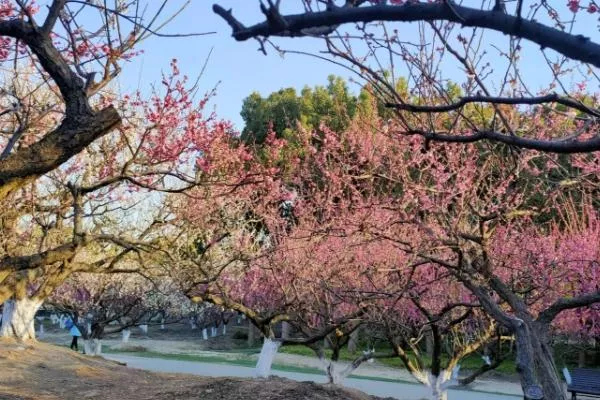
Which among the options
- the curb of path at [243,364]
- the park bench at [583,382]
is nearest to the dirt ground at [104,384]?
the park bench at [583,382]

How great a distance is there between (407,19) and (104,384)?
8.66 metres

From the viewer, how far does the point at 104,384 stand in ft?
31.0

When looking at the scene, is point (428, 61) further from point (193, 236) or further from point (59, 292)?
point (59, 292)

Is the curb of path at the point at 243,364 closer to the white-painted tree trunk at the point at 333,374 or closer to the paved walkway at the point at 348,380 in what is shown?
the paved walkway at the point at 348,380

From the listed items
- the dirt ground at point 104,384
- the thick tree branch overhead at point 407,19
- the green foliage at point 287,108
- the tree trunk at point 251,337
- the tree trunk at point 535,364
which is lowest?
the dirt ground at point 104,384

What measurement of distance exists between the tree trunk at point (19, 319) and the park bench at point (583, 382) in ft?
29.6

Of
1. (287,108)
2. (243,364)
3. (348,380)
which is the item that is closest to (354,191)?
(348,380)

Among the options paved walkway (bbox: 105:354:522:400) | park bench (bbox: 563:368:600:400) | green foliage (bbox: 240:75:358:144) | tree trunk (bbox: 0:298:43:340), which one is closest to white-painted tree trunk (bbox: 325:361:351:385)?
paved walkway (bbox: 105:354:522:400)

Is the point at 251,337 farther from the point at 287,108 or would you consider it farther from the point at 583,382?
the point at 583,382

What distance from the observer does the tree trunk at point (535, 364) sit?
4770 mm

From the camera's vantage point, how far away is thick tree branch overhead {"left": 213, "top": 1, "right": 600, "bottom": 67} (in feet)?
6.77

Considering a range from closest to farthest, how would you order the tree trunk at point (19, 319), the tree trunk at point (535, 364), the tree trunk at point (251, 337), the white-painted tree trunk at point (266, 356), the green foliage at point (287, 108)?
the tree trunk at point (535, 364)
the white-painted tree trunk at point (266, 356)
the tree trunk at point (19, 319)
the green foliage at point (287, 108)
the tree trunk at point (251, 337)

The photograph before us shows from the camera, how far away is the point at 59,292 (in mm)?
22891

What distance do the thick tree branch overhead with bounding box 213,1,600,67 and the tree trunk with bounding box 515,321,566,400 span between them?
3.24m
